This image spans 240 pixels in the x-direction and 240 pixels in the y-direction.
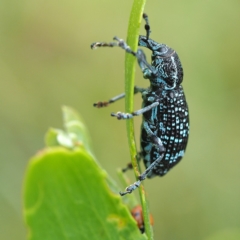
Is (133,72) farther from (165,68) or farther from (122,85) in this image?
(122,85)

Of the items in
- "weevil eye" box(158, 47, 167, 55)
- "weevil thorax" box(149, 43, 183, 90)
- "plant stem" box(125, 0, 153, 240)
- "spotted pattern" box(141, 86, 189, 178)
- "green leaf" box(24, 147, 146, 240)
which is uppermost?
"weevil eye" box(158, 47, 167, 55)

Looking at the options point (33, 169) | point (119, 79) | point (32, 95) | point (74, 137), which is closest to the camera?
point (33, 169)

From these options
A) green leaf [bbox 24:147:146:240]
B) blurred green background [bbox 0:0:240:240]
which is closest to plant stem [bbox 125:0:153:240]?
green leaf [bbox 24:147:146:240]

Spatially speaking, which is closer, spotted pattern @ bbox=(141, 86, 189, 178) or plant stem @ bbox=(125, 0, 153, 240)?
plant stem @ bbox=(125, 0, 153, 240)

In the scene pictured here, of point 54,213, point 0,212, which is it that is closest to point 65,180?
point 54,213

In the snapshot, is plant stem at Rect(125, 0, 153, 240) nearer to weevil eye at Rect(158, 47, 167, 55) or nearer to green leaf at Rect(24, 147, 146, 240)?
green leaf at Rect(24, 147, 146, 240)

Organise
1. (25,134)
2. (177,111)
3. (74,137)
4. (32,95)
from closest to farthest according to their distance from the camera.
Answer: (74,137)
(177,111)
(25,134)
(32,95)

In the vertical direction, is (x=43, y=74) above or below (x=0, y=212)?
above

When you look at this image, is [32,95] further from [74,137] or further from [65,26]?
[74,137]
